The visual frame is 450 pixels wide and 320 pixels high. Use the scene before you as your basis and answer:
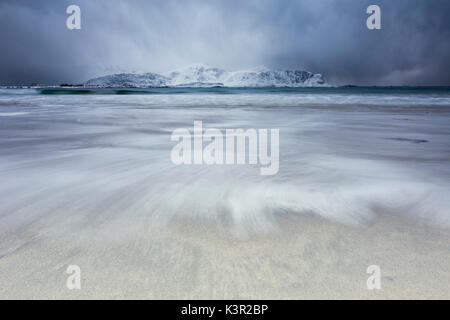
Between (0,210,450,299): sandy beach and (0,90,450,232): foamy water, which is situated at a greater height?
(0,90,450,232): foamy water

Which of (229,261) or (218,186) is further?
(218,186)

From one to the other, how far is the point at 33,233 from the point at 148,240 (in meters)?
0.55

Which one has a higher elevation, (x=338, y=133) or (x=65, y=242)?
(x=338, y=133)

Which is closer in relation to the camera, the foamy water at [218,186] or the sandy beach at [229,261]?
the sandy beach at [229,261]

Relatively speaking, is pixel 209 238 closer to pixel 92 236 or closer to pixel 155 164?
pixel 92 236

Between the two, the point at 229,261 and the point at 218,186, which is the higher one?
the point at 218,186

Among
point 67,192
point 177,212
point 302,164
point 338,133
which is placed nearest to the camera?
point 177,212

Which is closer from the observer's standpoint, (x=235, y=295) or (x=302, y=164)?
(x=235, y=295)

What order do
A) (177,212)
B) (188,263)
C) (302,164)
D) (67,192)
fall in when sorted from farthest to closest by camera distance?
(302,164) → (67,192) → (177,212) → (188,263)

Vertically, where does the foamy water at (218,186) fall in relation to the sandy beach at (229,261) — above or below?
above

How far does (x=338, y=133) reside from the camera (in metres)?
4.55
